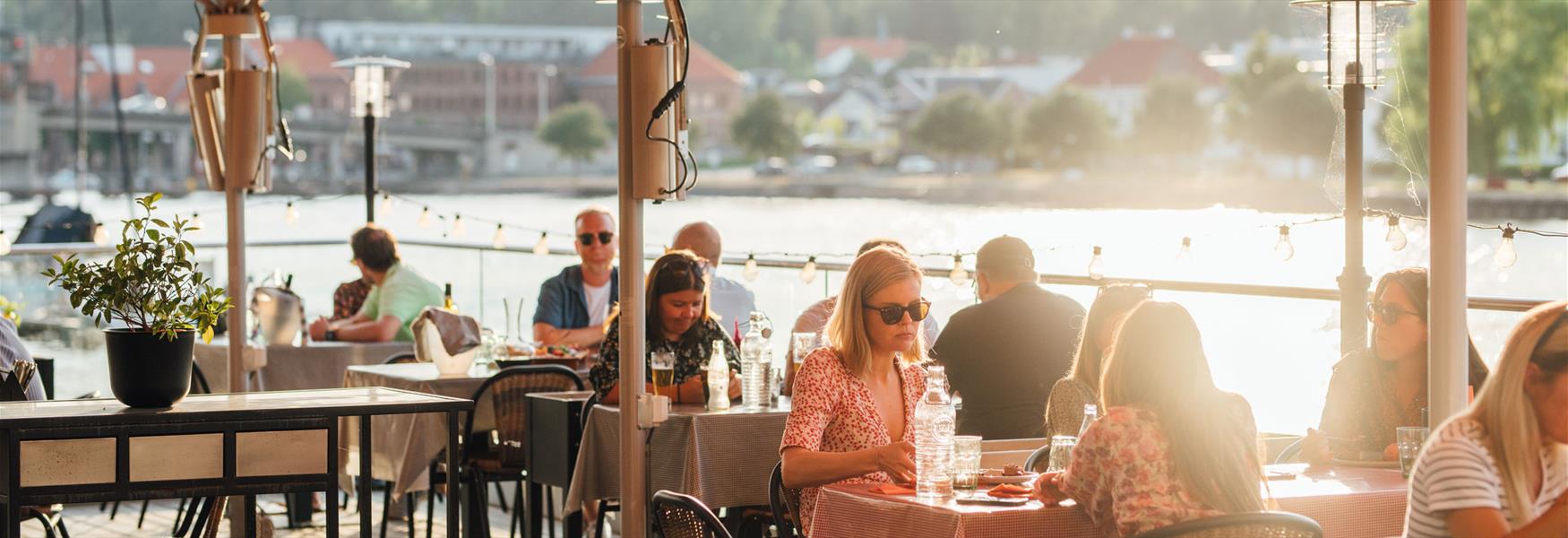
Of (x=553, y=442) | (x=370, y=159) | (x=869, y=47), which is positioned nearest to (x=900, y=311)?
(x=553, y=442)

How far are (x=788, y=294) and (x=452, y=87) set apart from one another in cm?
5374

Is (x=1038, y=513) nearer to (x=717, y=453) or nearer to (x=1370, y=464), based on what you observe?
(x=1370, y=464)

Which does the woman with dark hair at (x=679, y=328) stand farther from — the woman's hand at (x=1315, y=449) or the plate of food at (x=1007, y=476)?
the woman's hand at (x=1315, y=449)

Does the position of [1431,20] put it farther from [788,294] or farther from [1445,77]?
[788,294]

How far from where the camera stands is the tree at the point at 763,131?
56.1 meters

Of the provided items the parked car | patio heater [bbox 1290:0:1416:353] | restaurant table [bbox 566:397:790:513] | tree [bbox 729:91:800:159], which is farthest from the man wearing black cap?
tree [bbox 729:91:800:159]

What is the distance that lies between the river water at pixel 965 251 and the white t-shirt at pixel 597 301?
28cm

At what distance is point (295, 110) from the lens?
200 ft

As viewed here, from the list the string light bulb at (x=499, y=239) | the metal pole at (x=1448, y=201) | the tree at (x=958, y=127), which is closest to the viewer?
the metal pole at (x=1448, y=201)

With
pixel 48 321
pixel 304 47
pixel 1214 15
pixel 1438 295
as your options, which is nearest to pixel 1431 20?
pixel 1438 295

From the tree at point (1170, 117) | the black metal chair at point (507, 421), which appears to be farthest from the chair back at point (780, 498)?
the tree at point (1170, 117)

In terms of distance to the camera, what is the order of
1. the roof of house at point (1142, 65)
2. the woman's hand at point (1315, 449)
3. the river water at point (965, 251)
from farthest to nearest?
the roof of house at point (1142, 65) < the river water at point (965, 251) < the woman's hand at point (1315, 449)

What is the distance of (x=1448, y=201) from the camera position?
283cm

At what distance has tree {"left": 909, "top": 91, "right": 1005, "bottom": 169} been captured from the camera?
5097cm
